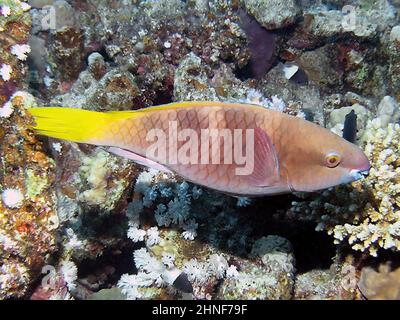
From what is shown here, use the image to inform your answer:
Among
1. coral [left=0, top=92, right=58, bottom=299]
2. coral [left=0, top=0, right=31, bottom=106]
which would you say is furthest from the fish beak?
coral [left=0, top=0, right=31, bottom=106]

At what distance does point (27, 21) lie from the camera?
3.83 m

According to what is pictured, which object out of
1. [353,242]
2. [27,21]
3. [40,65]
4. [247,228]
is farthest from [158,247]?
[40,65]

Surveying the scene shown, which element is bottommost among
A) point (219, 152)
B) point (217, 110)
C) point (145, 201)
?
point (145, 201)

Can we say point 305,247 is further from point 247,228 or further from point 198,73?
point 198,73

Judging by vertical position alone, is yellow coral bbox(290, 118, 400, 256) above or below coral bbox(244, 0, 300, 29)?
below

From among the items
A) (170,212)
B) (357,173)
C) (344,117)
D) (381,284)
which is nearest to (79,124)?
(170,212)

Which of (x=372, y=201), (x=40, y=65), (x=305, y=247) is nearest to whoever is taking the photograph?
(x=372, y=201)

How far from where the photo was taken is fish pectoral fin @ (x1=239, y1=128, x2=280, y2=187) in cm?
250

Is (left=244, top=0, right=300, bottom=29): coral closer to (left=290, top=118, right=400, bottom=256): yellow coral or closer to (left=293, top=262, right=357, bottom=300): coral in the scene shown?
(left=290, top=118, right=400, bottom=256): yellow coral

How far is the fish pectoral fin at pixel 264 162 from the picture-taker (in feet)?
8.21

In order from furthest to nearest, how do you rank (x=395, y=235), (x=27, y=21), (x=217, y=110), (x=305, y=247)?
(x=305, y=247), (x=27, y=21), (x=395, y=235), (x=217, y=110)

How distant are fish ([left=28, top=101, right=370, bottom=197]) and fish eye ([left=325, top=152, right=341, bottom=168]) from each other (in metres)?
0.01

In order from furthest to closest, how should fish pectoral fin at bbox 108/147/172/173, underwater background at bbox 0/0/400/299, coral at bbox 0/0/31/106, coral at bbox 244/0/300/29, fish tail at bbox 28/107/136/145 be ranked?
1. coral at bbox 244/0/300/29
2. coral at bbox 0/0/31/106
3. underwater background at bbox 0/0/400/299
4. fish pectoral fin at bbox 108/147/172/173
5. fish tail at bbox 28/107/136/145

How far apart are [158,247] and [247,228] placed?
3.31 feet
